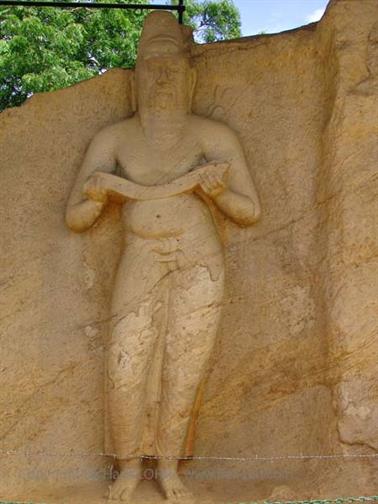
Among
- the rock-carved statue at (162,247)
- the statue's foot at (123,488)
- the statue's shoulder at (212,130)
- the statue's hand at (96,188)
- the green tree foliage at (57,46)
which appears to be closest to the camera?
the statue's foot at (123,488)

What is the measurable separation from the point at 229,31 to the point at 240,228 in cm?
917

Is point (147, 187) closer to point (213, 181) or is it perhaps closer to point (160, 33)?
point (213, 181)

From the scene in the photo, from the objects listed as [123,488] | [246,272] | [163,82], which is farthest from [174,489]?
[163,82]

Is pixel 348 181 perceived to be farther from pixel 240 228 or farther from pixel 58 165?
pixel 58 165

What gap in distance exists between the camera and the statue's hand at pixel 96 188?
4984mm

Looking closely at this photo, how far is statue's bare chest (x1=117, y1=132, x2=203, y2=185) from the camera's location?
16.7 ft

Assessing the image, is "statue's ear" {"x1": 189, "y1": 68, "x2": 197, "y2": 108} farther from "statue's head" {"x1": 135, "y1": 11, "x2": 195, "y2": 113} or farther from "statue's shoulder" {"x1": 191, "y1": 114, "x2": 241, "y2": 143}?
"statue's shoulder" {"x1": 191, "y1": 114, "x2": 241, "y2": 143}

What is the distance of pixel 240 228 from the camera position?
520 centimetres

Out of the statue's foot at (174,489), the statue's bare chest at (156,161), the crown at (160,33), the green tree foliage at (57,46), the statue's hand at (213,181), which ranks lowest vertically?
the statue's foot at (174,489)

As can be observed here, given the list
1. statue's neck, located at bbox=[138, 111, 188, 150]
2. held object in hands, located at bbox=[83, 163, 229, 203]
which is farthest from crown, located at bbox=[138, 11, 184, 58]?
held object in hands, located at bbox=[83, 163, 229, 203]

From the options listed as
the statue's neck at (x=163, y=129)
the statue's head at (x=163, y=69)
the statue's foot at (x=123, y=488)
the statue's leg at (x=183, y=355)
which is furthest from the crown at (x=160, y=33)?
the statue's foot at (x=123, y=488)

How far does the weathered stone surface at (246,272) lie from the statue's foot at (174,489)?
71mm

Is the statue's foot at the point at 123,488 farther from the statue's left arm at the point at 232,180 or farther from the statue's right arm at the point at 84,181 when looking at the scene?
the statue's left arm at the point at 232,180

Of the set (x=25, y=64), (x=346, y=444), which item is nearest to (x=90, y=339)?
(x=346, y=444)
